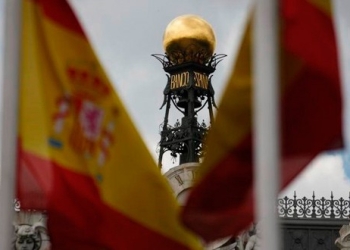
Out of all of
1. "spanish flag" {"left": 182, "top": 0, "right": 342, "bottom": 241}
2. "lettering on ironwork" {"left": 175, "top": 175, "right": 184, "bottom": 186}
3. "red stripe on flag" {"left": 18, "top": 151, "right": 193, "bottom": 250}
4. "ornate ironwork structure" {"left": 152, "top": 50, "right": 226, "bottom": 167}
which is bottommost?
"red stripe on flag" {"left": 18, "top": 151, "right": 193, "bottom": 250}

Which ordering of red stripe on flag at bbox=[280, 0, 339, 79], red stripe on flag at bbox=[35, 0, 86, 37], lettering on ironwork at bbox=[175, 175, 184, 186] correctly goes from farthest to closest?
lettering on ironwork at bbox=[175, 175, 184, 186] → red stripe on flag at bbox=[35, 0, 86, 37] → red stripe on flag at bbox=[280, 0, 339, 79]

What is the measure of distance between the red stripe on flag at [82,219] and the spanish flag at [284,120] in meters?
0.72

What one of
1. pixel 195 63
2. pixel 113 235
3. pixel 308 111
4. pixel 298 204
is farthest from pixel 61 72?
pixel 195 63

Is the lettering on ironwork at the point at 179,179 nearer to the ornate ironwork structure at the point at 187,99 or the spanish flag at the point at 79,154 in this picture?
the ornate ironwork structure at the point at 187,99

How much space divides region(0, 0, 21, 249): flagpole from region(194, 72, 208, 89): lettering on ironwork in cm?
2536

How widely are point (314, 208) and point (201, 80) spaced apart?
5.57 meters

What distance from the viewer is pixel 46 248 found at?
3031 centimetres

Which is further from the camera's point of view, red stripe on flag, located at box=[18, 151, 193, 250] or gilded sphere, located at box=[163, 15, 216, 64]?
gilded sphere, located at box=[163, 15, 216, 64]

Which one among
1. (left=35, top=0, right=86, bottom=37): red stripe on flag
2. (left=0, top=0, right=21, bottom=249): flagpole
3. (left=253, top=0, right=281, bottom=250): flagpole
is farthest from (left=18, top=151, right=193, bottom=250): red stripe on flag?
(left=253, top=0, right=281, bottom=250): flagpole

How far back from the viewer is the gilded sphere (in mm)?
36781

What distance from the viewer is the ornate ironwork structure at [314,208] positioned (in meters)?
32.7

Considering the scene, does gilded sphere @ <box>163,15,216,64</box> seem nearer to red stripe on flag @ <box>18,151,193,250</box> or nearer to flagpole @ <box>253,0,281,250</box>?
red stripe on flag @ <box>18,151,193,250</box>

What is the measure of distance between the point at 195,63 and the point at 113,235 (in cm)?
2474

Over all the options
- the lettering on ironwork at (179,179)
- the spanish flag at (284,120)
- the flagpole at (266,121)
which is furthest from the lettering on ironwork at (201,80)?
the flagpole at (266,121)
